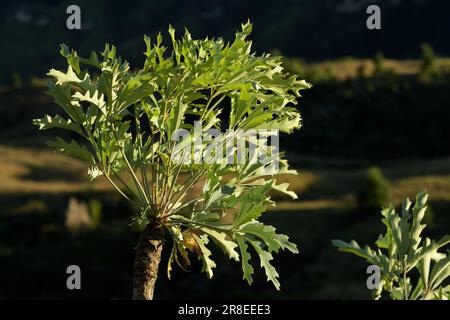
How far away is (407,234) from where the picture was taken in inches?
284

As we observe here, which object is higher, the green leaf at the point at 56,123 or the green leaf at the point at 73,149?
the green leaf at the point at 56,123

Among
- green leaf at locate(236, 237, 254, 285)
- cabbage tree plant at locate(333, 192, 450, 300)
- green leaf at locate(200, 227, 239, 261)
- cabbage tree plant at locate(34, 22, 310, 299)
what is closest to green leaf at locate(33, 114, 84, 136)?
cabbage tree plant at locate(34, 22, 310, 299)

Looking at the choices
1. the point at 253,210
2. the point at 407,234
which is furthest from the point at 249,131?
the point at 407,234

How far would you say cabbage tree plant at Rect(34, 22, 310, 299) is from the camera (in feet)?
21.1

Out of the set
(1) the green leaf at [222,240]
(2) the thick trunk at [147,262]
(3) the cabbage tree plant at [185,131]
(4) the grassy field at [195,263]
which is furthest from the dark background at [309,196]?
(1) the green leaf at [222,240]

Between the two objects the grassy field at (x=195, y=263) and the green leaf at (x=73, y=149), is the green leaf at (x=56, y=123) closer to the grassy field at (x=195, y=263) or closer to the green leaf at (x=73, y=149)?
the green leaf at (x=73, y=149)

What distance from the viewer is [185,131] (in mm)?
6750

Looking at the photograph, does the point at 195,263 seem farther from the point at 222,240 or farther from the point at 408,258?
the point at 222,240

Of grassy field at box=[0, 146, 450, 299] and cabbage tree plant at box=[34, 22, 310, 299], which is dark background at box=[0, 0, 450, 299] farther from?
cabbage tree plant at box=[34, 22, 310, 299]

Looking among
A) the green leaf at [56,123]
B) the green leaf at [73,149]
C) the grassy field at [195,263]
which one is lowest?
the grassy field at [195,263]

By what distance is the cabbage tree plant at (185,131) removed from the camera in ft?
21.1

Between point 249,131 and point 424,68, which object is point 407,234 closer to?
point 249,131

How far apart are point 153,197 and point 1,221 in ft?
227

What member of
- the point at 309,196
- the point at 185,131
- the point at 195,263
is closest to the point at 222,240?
the point at 185,131
